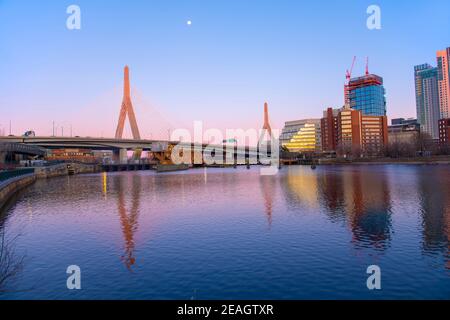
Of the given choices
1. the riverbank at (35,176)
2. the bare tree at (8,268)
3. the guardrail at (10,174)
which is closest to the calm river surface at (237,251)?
the bare tree at (8,268)

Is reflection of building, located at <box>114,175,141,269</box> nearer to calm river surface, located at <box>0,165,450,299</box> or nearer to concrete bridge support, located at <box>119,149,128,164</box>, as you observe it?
calm river surface, located at <box>0,165,450,299</box>

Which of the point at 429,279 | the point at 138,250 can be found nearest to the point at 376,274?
the point at 429,279

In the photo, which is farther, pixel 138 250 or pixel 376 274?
pixel 138 250

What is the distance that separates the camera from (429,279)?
12.4 metres

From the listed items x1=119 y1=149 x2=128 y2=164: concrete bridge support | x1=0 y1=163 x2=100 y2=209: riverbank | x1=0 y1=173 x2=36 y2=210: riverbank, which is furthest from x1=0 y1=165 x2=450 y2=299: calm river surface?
x1=119 y1=149 x2=128 y2=164: concrete bridge support

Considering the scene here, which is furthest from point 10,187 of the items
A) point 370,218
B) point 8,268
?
point 370,218

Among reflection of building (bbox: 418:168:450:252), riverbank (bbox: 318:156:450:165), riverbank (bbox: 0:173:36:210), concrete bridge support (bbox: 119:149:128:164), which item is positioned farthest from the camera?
concrete bridge support (bbox: 119:149:128:164)

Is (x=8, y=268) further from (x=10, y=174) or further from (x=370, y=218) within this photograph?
(x=10, y=174)

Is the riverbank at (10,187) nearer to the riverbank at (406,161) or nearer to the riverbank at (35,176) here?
the riverbank at (35,176)

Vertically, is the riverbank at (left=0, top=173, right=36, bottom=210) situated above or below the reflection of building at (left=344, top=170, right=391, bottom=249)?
above

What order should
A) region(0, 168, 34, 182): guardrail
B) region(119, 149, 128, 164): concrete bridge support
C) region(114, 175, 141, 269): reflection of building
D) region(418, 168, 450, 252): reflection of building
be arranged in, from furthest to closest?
region(119, 149, 128, 164): concrete bridge support → region(0, 168, 34, 182): guardrail → region(418, 168, 450, 252): reflection of building → region(114, 175, 141, 269): reflection of building

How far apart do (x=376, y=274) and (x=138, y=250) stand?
36.0 ft
